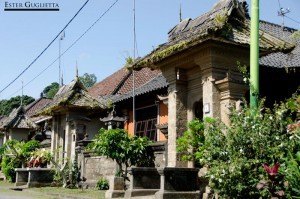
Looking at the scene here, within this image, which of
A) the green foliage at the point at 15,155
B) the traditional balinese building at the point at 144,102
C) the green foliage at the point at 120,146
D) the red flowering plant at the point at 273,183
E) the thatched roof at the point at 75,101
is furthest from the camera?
the green foliage at the point at 15,155

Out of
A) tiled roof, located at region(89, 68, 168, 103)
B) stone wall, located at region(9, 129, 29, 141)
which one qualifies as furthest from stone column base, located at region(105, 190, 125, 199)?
stone wall, located at region(9, 129, 29, 141)

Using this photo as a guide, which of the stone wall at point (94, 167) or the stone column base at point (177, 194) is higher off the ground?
the stone wall at point (94, 167)

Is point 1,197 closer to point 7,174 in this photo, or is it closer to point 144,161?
point 144,161

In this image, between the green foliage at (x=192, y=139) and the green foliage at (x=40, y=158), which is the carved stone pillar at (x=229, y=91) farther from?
the green foliage at (x=40, y=158)

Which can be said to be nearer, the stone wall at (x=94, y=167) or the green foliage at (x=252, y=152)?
the green foliage at (x=252, y=152)

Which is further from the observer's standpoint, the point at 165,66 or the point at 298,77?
the point at 298,77

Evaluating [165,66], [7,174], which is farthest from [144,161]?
[7,174]

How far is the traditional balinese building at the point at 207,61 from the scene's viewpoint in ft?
33.5

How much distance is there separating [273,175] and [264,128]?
928mm

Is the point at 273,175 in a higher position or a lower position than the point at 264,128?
lower

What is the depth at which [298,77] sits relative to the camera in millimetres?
14938

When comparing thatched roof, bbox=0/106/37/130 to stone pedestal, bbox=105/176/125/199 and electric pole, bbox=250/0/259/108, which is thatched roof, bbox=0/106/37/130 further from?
electric pole, bbox=250/0/259/108

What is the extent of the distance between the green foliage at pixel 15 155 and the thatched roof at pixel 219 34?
12859 millimetres

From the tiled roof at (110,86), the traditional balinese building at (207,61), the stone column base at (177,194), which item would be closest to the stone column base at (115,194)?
the traditional balinese building at (207,61)
